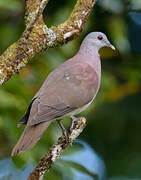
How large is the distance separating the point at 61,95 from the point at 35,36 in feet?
1.97

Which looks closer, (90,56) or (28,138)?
(28,138)

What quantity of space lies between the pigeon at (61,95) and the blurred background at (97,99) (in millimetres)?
480

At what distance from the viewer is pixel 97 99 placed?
13.0 feet

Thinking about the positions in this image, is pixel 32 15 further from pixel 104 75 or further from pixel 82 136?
pixel 82 136

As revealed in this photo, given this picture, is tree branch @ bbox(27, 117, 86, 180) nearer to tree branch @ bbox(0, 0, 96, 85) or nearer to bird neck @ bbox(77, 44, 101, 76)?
tree branch @ bbox(0, 0, 96, 85)

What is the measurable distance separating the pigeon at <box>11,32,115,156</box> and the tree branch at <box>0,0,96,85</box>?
42cm

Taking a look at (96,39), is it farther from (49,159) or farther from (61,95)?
(49,159)

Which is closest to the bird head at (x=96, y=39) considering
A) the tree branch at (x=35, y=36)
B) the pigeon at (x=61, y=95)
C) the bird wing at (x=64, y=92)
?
the pigeon at (x=61, y=95)

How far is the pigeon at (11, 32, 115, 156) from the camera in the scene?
2541 millimetres

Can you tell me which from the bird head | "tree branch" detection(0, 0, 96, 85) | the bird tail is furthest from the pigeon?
"tree branch" detection(0, 0, 96, 85)

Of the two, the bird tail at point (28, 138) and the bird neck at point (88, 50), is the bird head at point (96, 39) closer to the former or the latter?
the bird neck at point (88, 50)

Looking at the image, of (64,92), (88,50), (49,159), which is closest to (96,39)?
(88,50)

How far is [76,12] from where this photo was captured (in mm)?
2371

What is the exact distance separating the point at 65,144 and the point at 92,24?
2.05 metres
